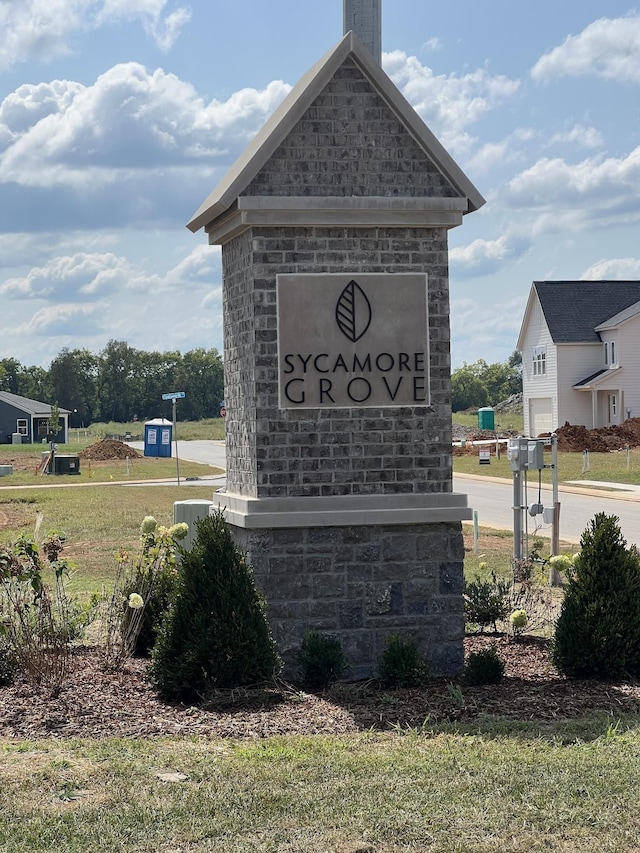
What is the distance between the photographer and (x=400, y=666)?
8.92 metres

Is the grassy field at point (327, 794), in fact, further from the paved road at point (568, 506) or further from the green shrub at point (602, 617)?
the paved road at point (568, 506)

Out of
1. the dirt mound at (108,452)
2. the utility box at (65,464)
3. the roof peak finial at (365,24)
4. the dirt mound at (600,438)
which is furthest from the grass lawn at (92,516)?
the dirt mound at (108,452)

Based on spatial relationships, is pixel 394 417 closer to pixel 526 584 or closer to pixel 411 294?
pixel 411 294

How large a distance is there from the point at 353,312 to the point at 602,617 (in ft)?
10.3

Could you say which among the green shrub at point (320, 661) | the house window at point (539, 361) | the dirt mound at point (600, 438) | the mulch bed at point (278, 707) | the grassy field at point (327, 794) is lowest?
the mulch bed at point (278, 707)

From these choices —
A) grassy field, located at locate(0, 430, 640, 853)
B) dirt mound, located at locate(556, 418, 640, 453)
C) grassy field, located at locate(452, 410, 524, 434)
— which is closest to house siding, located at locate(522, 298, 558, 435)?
dirt mound, located at locate(556, 418, 640, 453)

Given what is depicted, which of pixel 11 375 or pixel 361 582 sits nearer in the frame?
pixel 361 582

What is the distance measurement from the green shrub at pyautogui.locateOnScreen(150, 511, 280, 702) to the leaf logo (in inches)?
83.3

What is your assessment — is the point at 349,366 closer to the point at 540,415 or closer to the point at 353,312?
the point at 353,312

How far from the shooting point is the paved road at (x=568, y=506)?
21.8 metres

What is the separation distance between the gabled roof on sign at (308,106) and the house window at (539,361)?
49.2m

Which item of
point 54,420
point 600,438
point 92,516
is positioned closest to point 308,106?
point 92,516

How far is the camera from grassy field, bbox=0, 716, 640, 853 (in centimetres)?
538

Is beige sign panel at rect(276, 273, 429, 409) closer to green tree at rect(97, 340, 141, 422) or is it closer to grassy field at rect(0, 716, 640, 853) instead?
grassy field at rect(0, 716, 640, 853)
